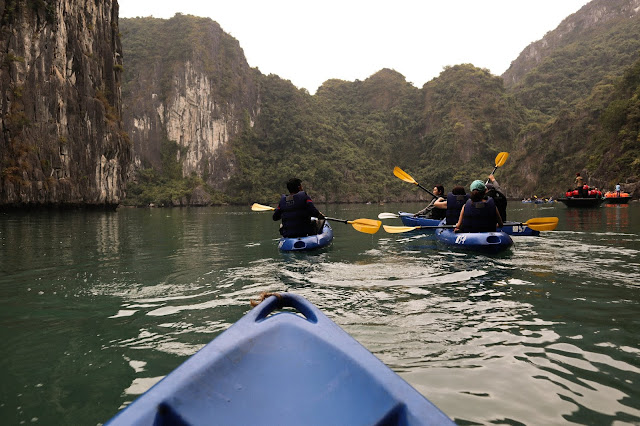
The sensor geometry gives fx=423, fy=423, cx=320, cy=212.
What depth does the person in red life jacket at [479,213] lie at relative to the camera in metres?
7.92

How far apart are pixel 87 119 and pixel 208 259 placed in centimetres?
2944

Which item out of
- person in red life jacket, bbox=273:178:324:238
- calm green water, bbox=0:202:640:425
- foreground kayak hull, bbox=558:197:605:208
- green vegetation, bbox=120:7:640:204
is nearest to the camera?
calm green water, bbox=0:202:640:425

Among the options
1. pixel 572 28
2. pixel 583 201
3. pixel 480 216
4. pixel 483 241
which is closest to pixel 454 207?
pixel 480 216

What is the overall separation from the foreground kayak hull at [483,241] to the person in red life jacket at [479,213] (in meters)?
0.23

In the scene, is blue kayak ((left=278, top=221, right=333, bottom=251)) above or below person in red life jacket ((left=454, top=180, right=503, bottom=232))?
below

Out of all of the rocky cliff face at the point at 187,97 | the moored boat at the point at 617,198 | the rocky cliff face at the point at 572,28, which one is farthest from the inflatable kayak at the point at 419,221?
the rocky cliff face at the point at 572,28

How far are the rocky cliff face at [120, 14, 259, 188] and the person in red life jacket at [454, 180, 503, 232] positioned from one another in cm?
7530

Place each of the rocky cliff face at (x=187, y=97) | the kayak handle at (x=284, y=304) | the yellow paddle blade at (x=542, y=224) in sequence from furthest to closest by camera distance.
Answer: the rocky cliff face at (x=187, y=97), the yellow paddle blade at (x=542, y=224), the kayak handle at (x=284, y=304)

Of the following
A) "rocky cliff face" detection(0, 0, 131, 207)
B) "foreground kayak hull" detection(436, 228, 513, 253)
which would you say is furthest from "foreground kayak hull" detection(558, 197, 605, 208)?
"rocky cliff face" detection(0, 0, 131, 207)

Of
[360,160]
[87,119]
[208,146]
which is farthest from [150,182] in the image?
[87,119]

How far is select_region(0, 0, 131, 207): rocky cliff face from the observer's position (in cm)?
2512

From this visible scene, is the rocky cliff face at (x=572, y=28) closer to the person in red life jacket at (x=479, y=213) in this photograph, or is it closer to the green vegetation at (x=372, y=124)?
the green vegetation at (x=372, y=124)

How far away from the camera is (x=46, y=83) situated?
27594 mm

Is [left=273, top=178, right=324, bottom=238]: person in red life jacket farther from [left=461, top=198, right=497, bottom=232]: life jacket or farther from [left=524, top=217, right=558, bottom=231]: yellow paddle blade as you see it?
[left=524, top=217, right=558, bottom=231]: yellow paddle blade
